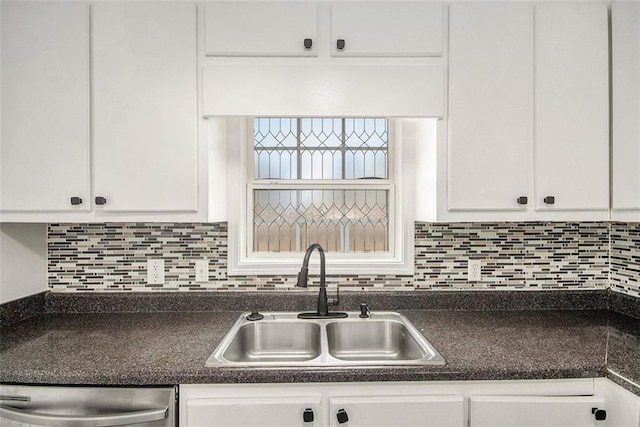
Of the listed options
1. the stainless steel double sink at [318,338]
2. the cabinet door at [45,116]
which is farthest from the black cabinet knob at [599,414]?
the cabinet door at [45,116]

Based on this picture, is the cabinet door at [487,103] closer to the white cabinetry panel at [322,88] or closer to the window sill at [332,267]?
the white cabinetry panel at [322,88]

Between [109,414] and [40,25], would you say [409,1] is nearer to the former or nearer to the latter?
[40,25]

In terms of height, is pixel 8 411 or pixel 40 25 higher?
pixel 40 25

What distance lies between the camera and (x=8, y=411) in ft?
4.20

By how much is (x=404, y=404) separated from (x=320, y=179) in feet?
3.79

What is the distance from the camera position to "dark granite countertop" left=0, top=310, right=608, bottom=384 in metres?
1.28

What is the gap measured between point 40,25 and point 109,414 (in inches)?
60.9

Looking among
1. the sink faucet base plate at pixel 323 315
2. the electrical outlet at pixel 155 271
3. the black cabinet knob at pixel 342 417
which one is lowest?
the black cabinet knob at pixel 342 417

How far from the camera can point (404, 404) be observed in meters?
1.30

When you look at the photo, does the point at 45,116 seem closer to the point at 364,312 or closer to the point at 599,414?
the point at 364,312

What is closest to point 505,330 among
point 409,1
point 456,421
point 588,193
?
point 456,421

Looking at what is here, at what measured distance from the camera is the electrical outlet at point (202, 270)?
1.98m

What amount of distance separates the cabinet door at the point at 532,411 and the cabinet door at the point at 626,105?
83 cm

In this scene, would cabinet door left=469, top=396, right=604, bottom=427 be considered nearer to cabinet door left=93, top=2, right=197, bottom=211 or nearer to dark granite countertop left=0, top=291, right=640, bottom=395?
dark granite countertop left=0, top=291, right=640, bottom=395
